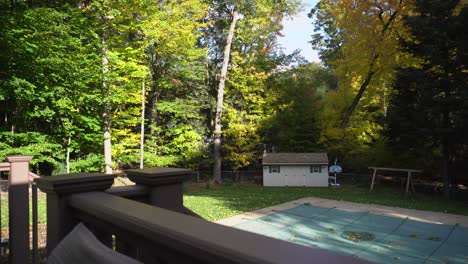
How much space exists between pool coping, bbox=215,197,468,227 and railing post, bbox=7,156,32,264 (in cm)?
622

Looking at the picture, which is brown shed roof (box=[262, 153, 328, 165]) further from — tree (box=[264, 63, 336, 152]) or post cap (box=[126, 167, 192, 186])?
post cap (box=[126, 167, 192, 186])

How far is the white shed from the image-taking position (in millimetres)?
20111

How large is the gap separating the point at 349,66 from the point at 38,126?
16549mm

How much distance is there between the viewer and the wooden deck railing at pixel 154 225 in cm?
80

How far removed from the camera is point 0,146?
1157cm

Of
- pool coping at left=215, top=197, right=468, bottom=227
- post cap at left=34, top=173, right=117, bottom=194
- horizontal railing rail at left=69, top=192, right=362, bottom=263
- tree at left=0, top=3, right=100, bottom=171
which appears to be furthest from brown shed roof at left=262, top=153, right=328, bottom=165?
horizontal railing rail at left=69, top=192, right=362, bottom=263

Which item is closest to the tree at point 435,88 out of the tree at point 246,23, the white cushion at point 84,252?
the tree at point 246,23

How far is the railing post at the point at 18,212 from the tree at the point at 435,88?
1520 cm

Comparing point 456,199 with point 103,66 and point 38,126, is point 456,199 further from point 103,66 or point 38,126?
point 38,126

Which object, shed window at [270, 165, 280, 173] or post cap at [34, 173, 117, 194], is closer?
post cap at [34, 173, 117, 194]

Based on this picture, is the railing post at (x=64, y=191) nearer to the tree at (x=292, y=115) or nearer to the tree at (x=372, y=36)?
the tree at (x=372, y=36)

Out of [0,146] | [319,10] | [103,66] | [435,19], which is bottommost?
[0,146]

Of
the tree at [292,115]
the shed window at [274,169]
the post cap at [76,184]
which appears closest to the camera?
the post cap at [76,184]

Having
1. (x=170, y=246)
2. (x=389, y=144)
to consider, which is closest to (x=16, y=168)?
(x=170, y=246)
